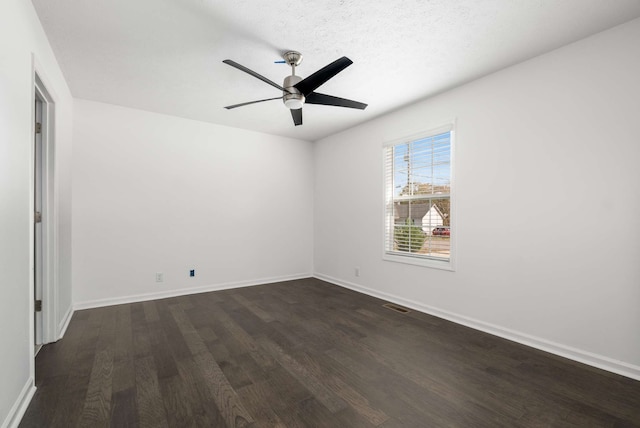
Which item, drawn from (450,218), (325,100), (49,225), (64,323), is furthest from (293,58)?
(64,323)

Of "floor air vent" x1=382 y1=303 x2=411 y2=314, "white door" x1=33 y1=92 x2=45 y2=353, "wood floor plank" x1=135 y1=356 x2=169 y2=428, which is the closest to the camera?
"wood floor plank" x1=135 y1=356 x2=169 y2=428

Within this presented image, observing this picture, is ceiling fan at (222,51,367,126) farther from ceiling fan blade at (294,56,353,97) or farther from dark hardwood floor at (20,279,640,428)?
dark hardwood floor at (20,279,640,428)

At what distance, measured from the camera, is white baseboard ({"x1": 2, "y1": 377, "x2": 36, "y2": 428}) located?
1.57 m

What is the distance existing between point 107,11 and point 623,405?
4.30m

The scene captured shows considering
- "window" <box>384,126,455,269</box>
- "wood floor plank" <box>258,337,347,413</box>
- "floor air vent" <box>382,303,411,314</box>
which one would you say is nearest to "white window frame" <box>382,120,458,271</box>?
"window" <box>384,126,455,269</box>

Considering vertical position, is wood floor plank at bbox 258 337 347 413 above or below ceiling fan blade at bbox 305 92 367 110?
below

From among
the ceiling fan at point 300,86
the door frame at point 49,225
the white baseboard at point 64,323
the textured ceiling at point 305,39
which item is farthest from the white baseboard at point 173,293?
the ceiling fan at point 300,86

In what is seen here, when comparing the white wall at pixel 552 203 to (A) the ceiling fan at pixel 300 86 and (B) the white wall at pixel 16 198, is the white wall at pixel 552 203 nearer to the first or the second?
(A) the ceiling fan at pixel 300 86

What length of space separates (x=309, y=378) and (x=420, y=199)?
2.56 meters

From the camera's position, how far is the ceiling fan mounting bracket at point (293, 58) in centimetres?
260

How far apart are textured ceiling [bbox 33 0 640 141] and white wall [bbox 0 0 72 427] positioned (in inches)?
17.7

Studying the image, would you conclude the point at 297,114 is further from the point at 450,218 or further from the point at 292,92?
the point at 450,218

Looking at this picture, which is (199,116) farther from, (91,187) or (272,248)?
(272,248)

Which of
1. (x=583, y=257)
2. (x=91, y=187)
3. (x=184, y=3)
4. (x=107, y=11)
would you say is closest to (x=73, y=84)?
(x=91, y=187)
